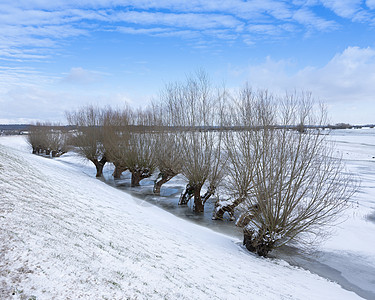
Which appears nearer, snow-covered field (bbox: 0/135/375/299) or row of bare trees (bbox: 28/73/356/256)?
snow-covered field (bbox: 0/135/375/299)

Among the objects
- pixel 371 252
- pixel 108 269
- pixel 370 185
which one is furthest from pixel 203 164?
pixel 370 185

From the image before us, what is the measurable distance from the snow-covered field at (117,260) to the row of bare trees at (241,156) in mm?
1858

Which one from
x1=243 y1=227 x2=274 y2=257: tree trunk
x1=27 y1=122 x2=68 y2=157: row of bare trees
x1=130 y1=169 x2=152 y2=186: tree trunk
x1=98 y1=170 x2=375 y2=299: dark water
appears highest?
A: x1=27 y1=122 x2=68 y2=157: row of bare trees

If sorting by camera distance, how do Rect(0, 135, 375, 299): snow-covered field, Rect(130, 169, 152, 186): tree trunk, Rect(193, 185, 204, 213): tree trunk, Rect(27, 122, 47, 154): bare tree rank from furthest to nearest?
1. Rect(27, 122, 47, 154): bare tree
2. Rect(130, 169, 152, 186): tree trunk
3. Rect(193, 185, 204, 213): tree trunk
4. Rect(0, 135, 375, 299): snow-covered field

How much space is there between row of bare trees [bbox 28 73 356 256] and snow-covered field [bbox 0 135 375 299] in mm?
1858

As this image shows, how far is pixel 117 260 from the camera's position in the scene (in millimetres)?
5945

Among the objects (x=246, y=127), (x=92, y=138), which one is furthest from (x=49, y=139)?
(x=246, y=127)

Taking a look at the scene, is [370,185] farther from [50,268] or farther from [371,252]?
[50,268]

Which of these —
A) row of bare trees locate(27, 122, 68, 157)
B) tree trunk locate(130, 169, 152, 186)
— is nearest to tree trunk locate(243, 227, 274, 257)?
tree trunk locate(130, 169, 152, 186)

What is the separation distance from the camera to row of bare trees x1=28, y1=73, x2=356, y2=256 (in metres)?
10.5

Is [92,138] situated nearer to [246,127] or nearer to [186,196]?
[186,196]

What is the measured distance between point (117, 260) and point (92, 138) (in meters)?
25.6

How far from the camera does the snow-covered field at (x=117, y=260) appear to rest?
4484mm

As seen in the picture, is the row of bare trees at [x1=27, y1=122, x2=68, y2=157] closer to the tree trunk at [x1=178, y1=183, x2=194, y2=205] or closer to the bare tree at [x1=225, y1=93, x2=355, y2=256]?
the tree trunk at [x1=178, y1=183, x2=194, y2=205]
